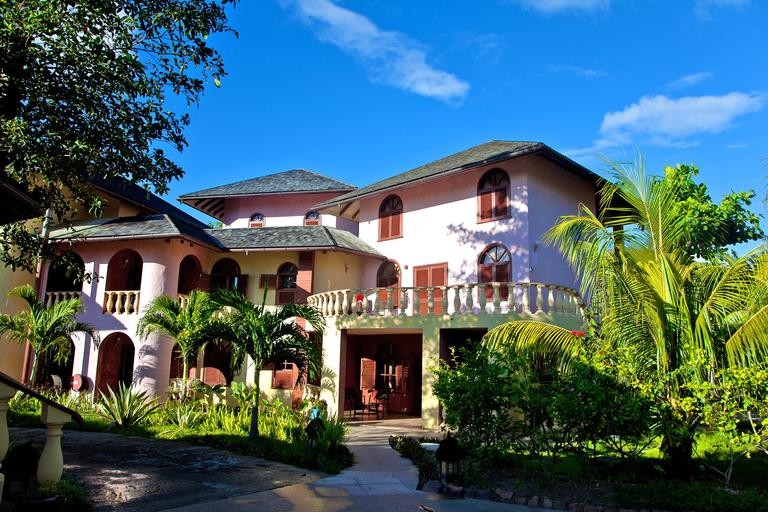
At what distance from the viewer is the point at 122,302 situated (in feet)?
64.8

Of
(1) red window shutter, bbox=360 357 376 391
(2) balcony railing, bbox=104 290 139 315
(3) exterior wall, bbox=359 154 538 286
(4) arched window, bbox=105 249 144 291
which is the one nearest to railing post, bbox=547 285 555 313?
(3) exterior wall, bbox=359 154 538 286

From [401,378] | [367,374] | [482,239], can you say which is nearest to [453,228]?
[482,239]

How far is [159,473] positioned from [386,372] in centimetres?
1131

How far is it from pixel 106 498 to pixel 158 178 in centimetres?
529

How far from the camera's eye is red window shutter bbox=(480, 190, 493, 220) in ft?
59.8

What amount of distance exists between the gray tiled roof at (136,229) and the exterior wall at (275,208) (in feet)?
15.3

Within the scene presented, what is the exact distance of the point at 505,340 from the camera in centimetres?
1123

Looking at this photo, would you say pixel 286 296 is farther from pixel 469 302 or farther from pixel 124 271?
pixel 469 302

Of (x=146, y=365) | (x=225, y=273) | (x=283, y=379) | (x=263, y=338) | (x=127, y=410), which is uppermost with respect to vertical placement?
(x=225, y=273)

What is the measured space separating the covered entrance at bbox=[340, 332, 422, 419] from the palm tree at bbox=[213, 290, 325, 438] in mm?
6976

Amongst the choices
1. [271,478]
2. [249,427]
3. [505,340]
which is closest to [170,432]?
[249,427]

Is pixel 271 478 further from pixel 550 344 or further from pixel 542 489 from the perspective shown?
pixel 550 344

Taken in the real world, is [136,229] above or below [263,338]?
above

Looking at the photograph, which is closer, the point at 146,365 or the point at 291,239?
the point at 146,365
